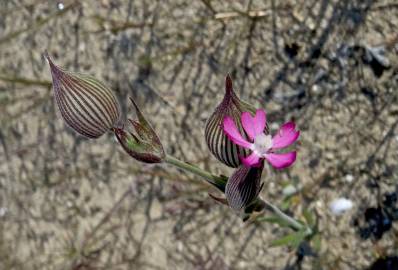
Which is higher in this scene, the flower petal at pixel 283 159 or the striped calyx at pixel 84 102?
the flower petal at pixel 283 159

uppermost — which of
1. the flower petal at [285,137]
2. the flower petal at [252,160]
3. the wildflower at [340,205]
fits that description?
the flower petal at [285,137]

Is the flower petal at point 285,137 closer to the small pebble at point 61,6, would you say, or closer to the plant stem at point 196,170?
the plant stem at point 196,170

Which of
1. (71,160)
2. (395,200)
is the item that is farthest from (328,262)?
(71,160)

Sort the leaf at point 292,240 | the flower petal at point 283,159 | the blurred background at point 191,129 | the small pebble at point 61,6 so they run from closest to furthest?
1. the flower petal at point 283,159
2. the leaf at point 292,240
3. the blurred background at point 191,129
4. the small pebble at point 61,6

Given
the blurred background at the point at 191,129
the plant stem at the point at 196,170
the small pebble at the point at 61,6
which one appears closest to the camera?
the plant stem at the point at 196,170

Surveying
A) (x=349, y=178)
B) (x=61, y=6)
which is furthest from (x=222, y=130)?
(x=61, y=6)

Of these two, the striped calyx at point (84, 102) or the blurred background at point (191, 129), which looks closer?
the striped calyx at point (84, 102)

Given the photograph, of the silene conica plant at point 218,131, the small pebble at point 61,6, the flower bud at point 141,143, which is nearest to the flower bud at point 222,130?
the silene conica plant at point 218,131
